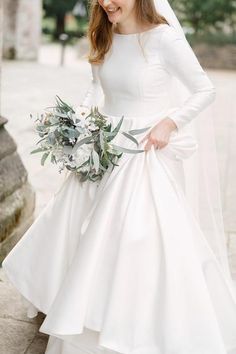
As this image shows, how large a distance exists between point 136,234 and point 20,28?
641 inches

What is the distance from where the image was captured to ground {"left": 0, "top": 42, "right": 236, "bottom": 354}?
10.2 ft

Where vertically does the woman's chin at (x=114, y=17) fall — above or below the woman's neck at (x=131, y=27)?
above

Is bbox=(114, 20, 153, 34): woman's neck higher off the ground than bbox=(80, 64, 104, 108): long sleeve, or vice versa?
bbox=(114, 20, 153, 34): woman's neck

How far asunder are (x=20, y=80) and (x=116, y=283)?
451 inches

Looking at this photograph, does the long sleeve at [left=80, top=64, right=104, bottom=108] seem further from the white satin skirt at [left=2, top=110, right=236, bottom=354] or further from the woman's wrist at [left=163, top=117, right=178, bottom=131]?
the woman's wrist at [left=163, top=117, right=178, bottom=131]

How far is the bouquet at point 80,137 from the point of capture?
2643 millimetres

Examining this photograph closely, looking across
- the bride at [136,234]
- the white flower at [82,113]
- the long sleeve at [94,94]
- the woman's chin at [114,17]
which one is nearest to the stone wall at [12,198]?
the bride at [136,234]

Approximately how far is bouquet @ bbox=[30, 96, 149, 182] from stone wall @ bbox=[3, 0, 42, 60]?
15.6 m

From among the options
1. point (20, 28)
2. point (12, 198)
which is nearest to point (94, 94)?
point (12, 198)

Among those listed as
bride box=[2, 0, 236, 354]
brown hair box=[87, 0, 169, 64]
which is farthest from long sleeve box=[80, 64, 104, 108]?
brown hair box=[87, 0, 169, 64]

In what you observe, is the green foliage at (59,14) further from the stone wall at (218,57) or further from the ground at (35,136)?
the ground at (35,136)

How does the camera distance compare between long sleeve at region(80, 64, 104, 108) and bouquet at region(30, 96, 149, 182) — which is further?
long sleeve at region(80, 64, 104, 108)

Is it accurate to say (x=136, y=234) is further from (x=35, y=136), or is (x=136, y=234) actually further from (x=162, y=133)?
(x=35, y=136)

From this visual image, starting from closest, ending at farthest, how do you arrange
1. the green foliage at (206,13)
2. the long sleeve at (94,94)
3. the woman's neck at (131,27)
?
the woman's neck at (131,27), the long sleeve at (94,94), the green foliage at (206,13)
